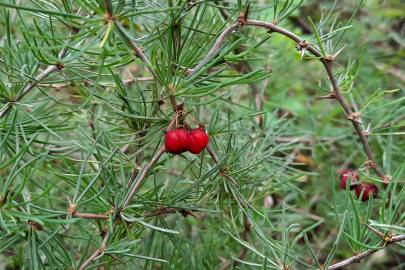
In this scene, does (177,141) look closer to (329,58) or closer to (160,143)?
(160,143)

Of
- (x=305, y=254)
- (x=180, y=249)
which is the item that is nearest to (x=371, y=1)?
(x=305, y=254)

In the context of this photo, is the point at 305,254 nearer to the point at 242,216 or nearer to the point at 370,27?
the point at 242,216

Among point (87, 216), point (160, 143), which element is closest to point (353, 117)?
point (160, 143)

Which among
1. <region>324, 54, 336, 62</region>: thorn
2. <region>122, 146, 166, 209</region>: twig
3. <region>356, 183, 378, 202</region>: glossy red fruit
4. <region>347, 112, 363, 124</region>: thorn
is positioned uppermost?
<region>324, 54, 336, 62</region>: thorn

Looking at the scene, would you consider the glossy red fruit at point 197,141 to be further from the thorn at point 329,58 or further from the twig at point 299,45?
the thorn at point 329,58

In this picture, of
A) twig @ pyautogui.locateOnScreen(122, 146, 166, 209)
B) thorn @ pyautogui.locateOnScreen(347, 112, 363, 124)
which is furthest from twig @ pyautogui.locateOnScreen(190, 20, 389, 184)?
twig @ pyautogui.locateOnScreen(122, 146, 166, 209)

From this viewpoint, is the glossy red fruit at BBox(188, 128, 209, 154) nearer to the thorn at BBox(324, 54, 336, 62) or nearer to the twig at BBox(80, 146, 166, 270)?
the twig at BBox(80, 146, 166, 270)

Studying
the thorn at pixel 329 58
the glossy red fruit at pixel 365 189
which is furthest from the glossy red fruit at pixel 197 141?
the glossy red fruit at pixel 365 189
